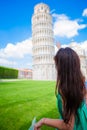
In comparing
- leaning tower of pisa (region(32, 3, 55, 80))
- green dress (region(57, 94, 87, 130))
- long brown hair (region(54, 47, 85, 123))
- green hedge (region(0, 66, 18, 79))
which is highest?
leaning tower of pisa (region(32, 3, 55, 80))

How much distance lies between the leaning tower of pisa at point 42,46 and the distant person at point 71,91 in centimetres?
6848

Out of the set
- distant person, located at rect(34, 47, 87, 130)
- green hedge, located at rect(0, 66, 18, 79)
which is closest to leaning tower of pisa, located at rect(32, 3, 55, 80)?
green hedge, located at rect(0, 66, 18, 79)

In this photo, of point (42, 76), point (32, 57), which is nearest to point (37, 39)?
point (32, 57)

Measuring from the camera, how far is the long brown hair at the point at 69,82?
178 cm

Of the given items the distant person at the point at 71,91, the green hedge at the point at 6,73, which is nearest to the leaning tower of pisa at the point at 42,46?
the green hedge at the point at 6,73

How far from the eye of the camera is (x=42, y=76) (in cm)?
7062

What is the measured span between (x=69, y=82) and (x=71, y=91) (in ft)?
0.30

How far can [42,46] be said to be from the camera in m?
72.8

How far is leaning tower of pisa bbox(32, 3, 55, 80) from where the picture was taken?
71125 mm

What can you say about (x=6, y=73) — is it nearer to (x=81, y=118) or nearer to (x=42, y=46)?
(x=42, y=46)

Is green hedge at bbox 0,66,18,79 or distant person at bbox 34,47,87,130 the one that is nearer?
distant person at bbox 34,47,87,130

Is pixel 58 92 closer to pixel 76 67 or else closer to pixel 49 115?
pixel 76 67

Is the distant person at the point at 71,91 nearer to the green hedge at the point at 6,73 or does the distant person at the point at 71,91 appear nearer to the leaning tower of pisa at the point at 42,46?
the green hedge at the point at 6,73

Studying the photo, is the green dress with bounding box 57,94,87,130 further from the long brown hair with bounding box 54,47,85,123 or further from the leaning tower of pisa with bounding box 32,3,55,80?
the leaning tower of pisa with bounding box 32,3,55,80
